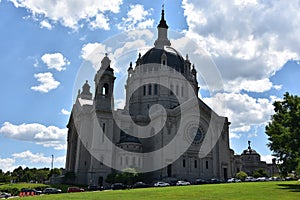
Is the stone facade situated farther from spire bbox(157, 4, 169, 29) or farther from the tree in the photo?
the tree

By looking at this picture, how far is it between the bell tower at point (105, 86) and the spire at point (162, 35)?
75.3 feet

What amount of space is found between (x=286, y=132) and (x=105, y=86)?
39.0m

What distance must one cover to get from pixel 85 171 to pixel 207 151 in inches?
924

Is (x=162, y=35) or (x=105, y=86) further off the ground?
(x=162, y=35)

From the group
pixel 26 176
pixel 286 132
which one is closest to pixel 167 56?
pixel 286 132

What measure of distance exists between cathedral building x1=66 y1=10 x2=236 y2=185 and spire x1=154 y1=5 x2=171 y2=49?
1416 centimetres

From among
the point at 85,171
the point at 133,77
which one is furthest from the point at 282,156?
the point at 133,77

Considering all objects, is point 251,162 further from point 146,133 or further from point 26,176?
point 26,176

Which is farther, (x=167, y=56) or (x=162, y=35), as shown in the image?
(x=162, y=35)

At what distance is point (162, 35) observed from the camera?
9088cm

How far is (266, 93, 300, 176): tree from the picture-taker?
124ft

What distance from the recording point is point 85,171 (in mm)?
63781

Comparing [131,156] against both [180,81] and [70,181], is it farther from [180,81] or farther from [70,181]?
[180,81]

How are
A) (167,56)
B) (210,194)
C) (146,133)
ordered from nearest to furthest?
(210,194) < (146,133) < (167,56)
